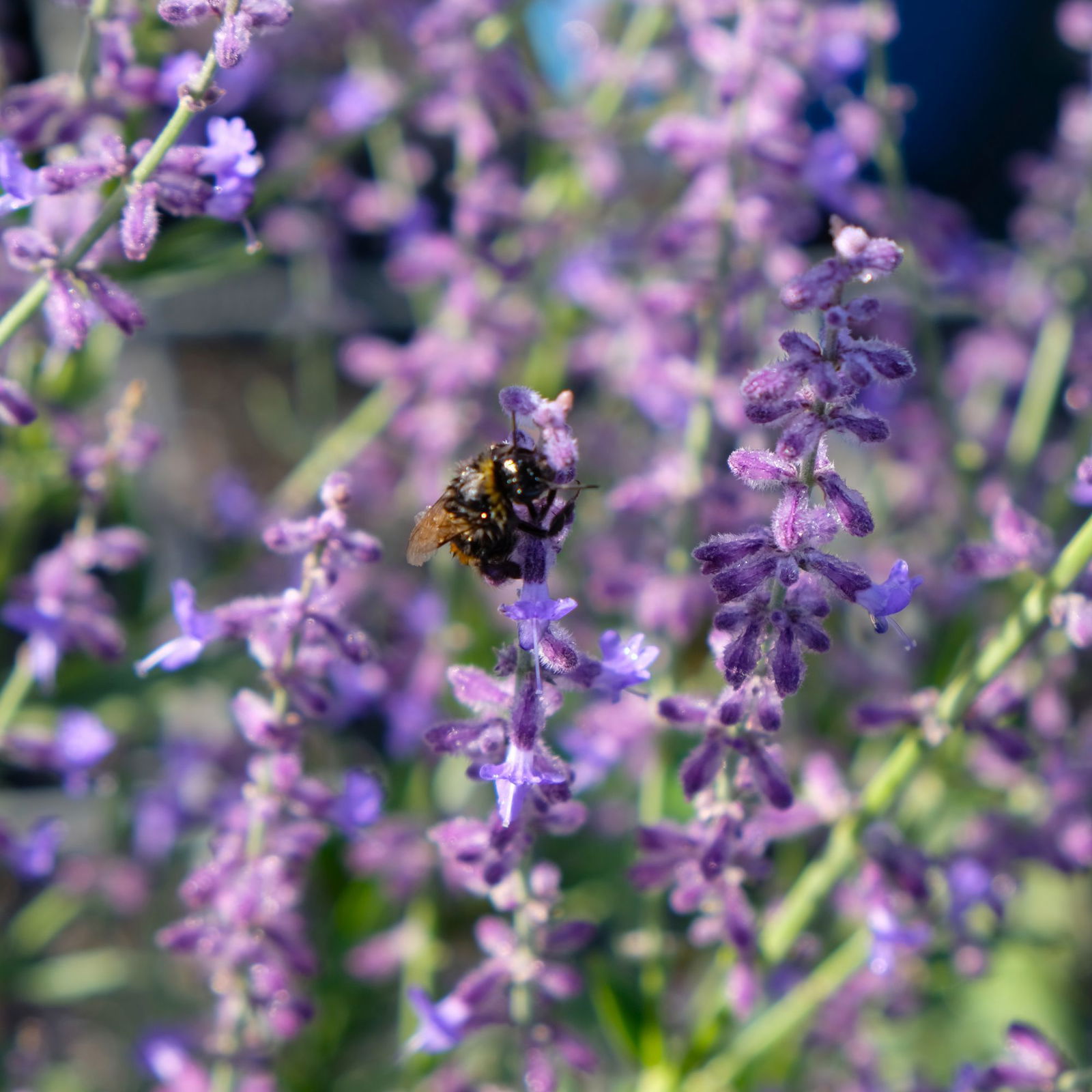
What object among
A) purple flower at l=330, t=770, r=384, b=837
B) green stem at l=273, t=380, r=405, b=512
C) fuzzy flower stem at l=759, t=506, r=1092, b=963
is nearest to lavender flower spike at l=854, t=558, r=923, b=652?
fuzzy flower stem at l=759, t=506, r=1092, b=963

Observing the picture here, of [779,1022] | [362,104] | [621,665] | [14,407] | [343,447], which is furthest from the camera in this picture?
[343,447]

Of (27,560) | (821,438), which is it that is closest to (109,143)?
(821,438)

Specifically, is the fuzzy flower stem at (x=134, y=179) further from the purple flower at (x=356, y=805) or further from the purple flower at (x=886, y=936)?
the purple flower at (x=886, y=936)

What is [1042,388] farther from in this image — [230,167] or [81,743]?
[81,743]

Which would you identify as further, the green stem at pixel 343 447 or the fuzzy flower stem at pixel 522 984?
the green stem at pixel 343 447

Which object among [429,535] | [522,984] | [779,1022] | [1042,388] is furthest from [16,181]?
[1042,388]

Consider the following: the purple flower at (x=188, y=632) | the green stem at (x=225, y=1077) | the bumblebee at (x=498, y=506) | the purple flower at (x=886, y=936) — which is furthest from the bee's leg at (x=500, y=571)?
the green stem at (x=225, y=1077)
